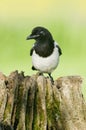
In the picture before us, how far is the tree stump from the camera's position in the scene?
29.2 ft

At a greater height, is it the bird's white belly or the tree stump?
the bird's white belly

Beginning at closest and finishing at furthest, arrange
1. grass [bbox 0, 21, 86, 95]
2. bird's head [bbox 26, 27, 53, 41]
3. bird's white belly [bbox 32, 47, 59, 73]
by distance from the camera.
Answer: bird's head [bbox 26, 27, 53, 41] < bird's white belly [bbox 32, 47, 59, 73] < grass [bbox 0, 21, 86, 95]

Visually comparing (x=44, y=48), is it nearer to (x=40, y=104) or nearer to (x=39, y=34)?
(x=39, y=34)

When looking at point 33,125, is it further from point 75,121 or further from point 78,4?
point 78,4

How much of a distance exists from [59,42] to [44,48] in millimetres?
3558

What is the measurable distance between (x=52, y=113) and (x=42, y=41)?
10.3ft

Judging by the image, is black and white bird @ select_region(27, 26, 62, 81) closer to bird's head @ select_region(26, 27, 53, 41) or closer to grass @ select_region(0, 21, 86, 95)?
bird's head @ select_region(26, 27, 53, 41)

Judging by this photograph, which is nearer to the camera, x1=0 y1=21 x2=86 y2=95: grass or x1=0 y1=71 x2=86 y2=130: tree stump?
x1=0 y1=71 x2=86 y2=130: tree stump

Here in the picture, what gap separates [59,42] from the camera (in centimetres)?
1579

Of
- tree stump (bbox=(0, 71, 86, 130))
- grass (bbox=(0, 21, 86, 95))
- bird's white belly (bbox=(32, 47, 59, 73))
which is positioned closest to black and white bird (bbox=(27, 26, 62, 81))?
bird's white belly (bbox=(32, 47, 59, 73))

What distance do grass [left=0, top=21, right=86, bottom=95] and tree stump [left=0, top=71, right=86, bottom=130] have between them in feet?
15.4

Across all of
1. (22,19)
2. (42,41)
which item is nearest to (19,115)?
(42,41)

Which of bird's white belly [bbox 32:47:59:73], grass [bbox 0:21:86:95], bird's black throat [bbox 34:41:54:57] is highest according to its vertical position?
grass [bbox 0:21:86:95]

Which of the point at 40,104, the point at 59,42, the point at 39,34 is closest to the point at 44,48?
the point at 39,34
